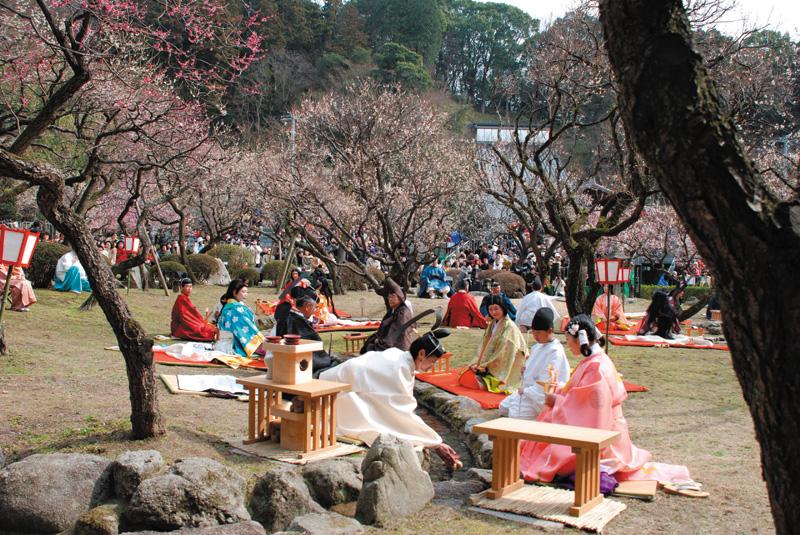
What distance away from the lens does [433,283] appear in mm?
24578

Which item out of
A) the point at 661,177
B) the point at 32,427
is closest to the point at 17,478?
the point at 32,427

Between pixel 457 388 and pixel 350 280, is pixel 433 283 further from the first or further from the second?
pixel 457 388

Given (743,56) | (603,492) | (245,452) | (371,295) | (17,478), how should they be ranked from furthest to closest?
(371,295)
(743,56)
(245,452)
(603,492)
(17,478)

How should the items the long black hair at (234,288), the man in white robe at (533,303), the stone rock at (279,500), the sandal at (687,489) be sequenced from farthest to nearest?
1. the man in white robe at (533,303)
2. the long black hair at (234,288)
3. the sandal at (687,489)
4. the stone rock at (279,500)

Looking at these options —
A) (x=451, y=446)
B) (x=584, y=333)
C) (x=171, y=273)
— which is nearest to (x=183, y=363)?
(x=451, y=446)

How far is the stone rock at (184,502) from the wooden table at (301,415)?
140 cm

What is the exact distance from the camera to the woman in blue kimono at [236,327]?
1268cm

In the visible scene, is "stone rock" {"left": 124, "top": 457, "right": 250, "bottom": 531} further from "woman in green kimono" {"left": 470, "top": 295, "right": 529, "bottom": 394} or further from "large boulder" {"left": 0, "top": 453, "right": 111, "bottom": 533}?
"woman in green kimono" {"left": 470, "top": 295, "right": 529, "bottom": 394}

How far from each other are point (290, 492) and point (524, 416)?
9.70ft

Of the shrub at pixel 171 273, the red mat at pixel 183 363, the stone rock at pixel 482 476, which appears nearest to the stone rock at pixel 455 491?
the stone rock at pixel 482 476

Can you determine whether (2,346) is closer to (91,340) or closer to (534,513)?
(91,340)

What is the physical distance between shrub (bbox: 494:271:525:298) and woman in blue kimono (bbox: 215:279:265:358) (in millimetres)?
13449

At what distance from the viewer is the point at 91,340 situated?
13125 millimetres

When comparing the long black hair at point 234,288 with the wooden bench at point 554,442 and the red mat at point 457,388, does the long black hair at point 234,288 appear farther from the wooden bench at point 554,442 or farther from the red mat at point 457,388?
the wooden bench at point 554,442
